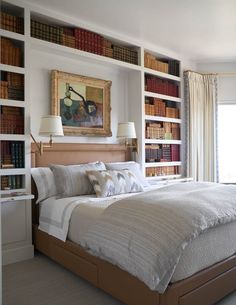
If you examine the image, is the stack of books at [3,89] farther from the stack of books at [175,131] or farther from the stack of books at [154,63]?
the stack of books at [175,131]

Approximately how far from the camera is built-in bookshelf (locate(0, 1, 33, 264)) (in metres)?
2.92

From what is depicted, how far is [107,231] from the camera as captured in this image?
2096mm

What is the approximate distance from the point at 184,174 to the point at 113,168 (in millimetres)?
1824

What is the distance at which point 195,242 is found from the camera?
1921 mm

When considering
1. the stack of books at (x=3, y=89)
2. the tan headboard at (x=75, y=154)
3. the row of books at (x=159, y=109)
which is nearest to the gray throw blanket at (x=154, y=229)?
the tan headboard at (x=75, y=154)

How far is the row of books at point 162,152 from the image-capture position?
4.48m

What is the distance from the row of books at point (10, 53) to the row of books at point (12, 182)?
3.91 ft

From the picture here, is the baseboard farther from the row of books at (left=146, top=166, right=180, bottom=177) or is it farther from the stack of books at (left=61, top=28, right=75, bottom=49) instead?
the stack of books at (left=61, top=28, right=75, bottom=49)

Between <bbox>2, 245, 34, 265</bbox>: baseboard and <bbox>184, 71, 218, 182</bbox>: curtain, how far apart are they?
291 cm

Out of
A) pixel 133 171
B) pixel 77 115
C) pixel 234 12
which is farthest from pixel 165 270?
pixel 234 12

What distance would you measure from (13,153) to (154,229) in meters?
1.81

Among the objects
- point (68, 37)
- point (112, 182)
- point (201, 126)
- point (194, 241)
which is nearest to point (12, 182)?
point (112, 182)

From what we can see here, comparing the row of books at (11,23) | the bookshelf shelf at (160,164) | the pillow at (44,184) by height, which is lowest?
the pillow at (44,184)

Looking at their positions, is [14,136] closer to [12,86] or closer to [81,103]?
[12,86]
